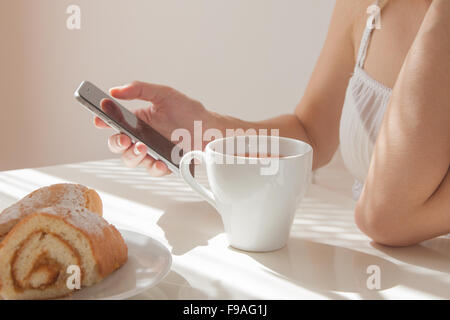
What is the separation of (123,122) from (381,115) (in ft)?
1.65

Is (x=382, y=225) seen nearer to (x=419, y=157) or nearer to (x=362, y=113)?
(x=419, y=157)

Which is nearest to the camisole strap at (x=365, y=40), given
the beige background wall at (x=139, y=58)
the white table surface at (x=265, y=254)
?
the white table surface at (x=265, y=254)

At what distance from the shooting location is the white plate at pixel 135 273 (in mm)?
513

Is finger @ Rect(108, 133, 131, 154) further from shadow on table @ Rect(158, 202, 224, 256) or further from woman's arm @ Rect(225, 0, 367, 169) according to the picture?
woman's arm @ Rect(225, 0, 367, 169)

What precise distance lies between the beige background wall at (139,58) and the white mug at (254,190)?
4.05 feet

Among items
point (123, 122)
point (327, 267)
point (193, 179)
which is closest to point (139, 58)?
point (123, 122)

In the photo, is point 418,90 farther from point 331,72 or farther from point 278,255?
point 331,72

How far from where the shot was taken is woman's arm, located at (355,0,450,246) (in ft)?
2.29

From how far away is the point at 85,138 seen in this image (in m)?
A: 2.39

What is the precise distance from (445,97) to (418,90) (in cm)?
4

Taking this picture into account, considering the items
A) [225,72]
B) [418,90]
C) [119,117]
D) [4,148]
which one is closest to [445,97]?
[418,90]

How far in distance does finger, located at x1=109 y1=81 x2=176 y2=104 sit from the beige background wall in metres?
0.93

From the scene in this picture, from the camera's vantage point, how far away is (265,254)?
67cm

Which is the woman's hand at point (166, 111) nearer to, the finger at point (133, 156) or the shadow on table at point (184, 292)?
the finger at point (133, 156)
